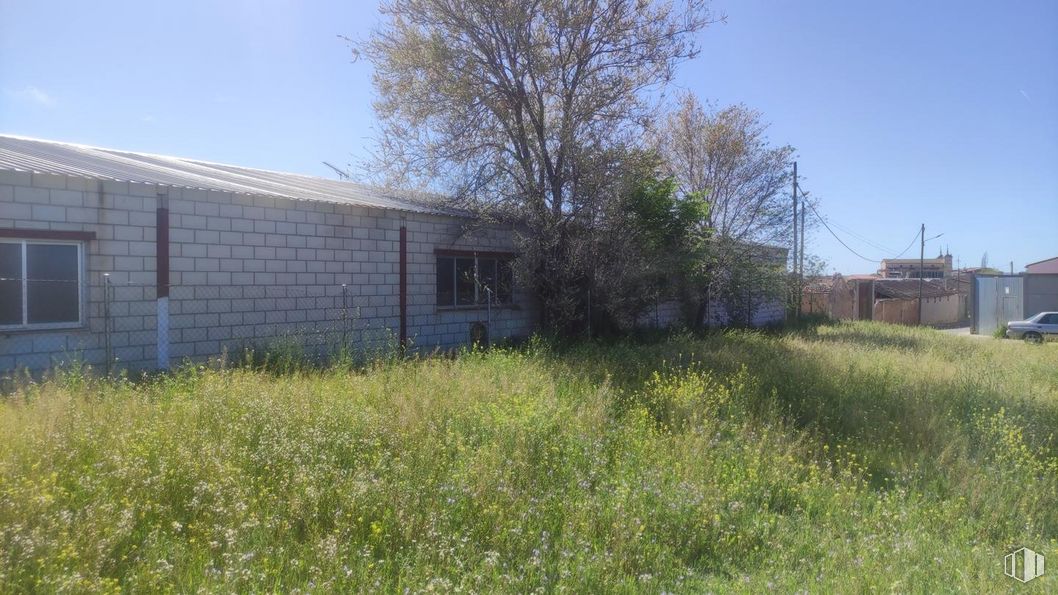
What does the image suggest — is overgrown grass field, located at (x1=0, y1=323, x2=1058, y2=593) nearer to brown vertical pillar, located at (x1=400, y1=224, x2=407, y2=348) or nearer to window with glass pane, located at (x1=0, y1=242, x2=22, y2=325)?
window with glass pane, located at (x1=0, y1=242, x2=22, y2=325)

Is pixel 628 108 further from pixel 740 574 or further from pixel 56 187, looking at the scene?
pixel 740 574

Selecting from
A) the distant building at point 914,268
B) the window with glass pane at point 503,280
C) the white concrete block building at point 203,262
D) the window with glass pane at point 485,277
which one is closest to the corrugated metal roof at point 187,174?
the white concrete block building at point 203,262

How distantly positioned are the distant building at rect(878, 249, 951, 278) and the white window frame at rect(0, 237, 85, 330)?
63881 mm

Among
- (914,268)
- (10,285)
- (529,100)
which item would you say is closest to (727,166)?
(529,100)

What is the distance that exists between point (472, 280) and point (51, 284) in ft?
24.8

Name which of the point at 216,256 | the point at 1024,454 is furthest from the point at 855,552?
the point at 216,256

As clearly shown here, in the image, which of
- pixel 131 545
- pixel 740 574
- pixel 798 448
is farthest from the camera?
pixel 798 448

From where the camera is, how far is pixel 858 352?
1288 centimetres

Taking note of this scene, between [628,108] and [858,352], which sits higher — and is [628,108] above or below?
above

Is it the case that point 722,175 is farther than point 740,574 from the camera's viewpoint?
Yes

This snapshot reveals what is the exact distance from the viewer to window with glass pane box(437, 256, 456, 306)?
13.9m

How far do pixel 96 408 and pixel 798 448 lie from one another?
6068 millimetres

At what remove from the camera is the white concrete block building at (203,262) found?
334 inches

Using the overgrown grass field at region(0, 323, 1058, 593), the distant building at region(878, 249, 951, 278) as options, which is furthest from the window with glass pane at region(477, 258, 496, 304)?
the distant building at region(878, 249, 951, 278)
